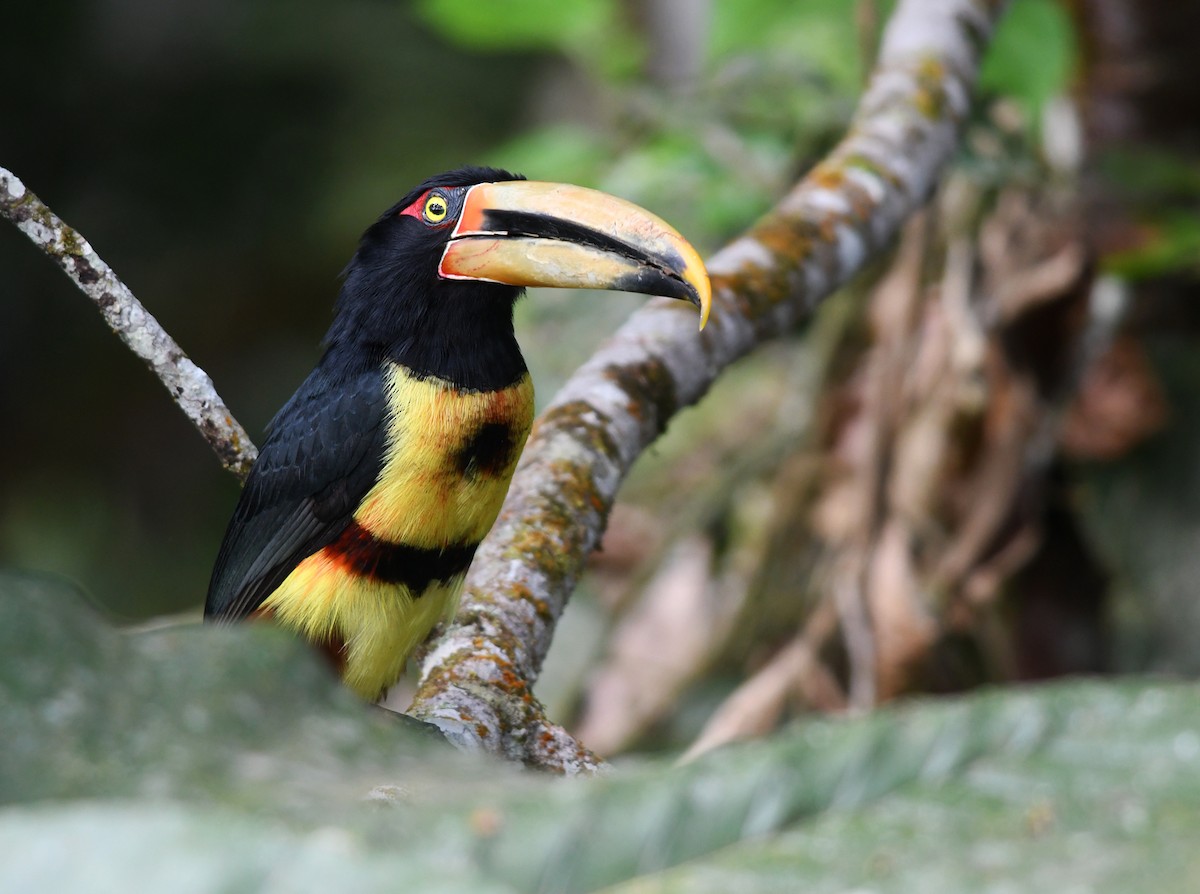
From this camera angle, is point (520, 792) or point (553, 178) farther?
point (553, 178)

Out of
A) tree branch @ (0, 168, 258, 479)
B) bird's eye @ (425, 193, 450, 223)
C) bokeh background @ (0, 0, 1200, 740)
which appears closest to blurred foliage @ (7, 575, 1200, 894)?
tree branch @ (0, 168, 258, 479)

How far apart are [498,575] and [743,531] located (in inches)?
105

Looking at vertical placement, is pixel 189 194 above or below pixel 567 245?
above

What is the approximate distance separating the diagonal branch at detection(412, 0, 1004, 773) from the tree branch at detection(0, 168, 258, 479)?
0.55 meters

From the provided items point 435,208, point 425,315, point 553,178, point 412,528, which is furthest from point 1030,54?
point 412,528

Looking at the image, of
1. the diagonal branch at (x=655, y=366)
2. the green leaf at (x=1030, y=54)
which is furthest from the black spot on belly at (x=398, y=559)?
the green leaf at (x=1030, y=54)

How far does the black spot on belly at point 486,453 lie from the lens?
2.45 m

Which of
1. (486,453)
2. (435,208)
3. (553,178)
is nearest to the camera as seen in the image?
(486,453)

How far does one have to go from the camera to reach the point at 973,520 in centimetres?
431

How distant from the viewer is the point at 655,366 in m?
2.57

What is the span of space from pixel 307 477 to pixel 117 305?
0.62m

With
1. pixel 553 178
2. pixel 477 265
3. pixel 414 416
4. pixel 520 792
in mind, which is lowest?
pixel 520 792

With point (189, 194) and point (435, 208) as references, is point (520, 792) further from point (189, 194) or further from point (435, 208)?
point (189, 194)

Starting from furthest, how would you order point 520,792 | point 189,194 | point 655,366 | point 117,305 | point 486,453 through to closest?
point 189,194 < point 655,366 < point 486,453 < point 117,305 < point 520,792
